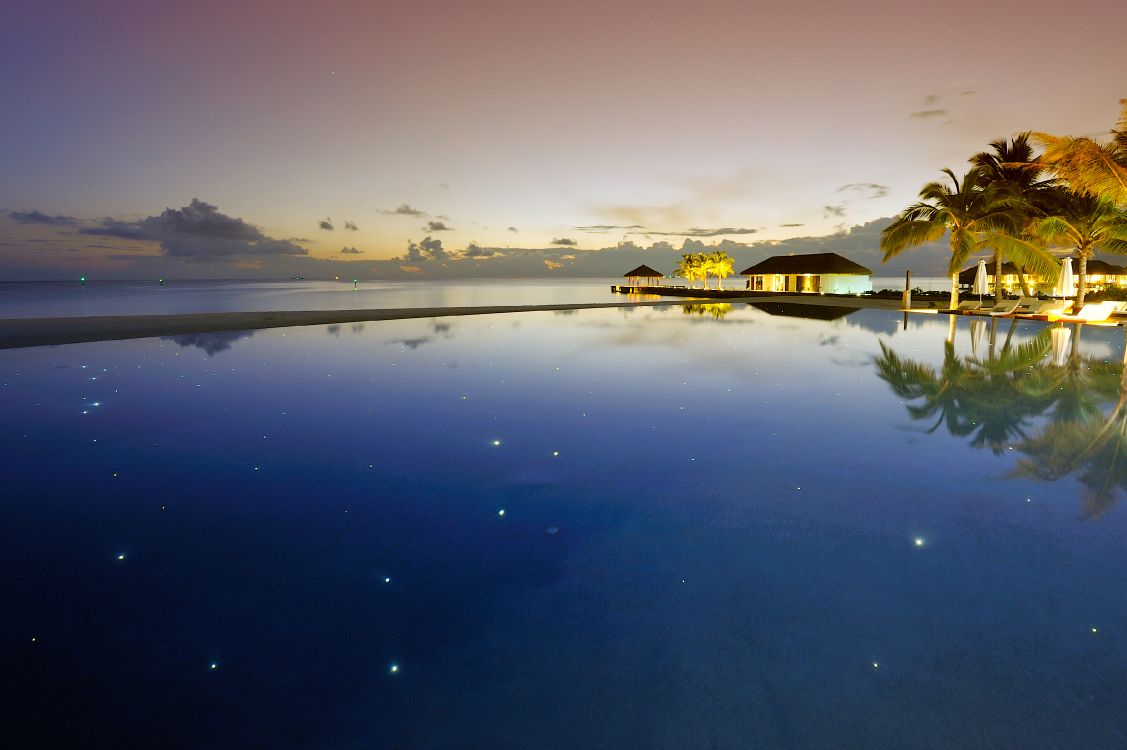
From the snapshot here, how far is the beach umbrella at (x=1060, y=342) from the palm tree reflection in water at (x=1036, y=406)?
0.09 meters

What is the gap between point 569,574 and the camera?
400 centimetres

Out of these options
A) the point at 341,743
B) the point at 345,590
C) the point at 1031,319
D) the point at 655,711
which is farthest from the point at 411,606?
the point at 1031,319

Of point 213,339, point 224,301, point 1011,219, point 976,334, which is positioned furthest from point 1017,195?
point 224,301

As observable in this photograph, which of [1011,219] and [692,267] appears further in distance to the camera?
[692,267]

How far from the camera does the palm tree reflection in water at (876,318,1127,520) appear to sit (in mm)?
6035

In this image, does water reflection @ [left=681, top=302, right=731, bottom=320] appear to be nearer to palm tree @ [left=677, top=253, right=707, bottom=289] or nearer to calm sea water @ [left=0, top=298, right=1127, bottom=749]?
calm sea water @ [left=0, top=298, right=1127, bottom=749]

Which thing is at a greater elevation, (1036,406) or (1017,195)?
(1017,195)

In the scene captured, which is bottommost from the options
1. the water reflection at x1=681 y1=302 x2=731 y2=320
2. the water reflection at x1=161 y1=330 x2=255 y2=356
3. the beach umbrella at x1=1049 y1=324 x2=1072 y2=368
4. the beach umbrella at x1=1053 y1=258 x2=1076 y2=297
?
the beach umbrella at x1=1049 y1=324 x2=1072 y2=368

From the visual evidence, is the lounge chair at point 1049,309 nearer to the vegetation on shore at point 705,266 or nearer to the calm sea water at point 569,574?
the calm sea water at point 569,574

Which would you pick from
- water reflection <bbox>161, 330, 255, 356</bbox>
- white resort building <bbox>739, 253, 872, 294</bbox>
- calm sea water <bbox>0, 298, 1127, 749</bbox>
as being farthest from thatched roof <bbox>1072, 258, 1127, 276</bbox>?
water reflection <bbox>161, 330, 255, 356</bbox>

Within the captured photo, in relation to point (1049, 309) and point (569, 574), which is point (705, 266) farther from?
point (569, 574)

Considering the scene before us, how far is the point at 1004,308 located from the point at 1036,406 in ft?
79.0

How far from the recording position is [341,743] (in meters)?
2.57

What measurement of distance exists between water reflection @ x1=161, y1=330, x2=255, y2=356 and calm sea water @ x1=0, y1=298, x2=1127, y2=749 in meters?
7.91
